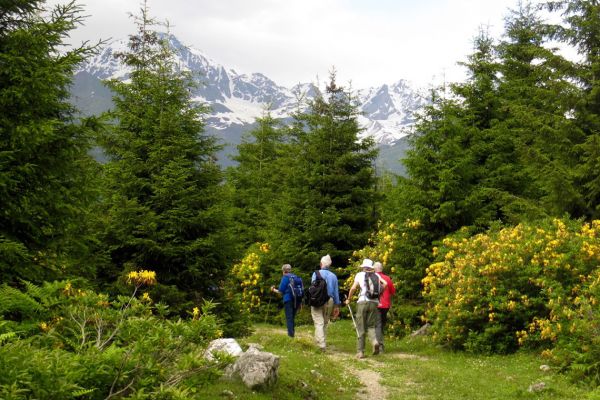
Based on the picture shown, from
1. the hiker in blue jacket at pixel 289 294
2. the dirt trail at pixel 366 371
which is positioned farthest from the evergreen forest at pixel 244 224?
the dirt trail at pixel 366 371

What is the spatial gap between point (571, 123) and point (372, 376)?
9593 mm

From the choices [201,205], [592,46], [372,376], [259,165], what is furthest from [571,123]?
[259,165]

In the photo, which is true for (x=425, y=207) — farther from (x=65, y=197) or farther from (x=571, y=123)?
(x=65, y=197)

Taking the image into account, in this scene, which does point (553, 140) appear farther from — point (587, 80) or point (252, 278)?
point (252, 278)

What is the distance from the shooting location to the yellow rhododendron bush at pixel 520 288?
444 inches

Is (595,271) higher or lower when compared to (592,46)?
lower

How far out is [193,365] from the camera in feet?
15.1

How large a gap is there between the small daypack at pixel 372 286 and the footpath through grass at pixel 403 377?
163cm

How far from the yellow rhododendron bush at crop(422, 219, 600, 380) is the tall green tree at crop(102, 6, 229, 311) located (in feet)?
21.9

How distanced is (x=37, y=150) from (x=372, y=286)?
8.46 meters

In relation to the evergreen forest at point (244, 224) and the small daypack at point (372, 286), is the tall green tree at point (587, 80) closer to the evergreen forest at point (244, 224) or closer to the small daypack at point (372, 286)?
the evergreen forest at point (244, 224)

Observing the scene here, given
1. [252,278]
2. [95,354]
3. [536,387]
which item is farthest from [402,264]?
[95,354]

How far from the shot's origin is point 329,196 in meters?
21.7

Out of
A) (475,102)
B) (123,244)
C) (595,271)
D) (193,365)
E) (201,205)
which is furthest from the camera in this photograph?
(475,102)
